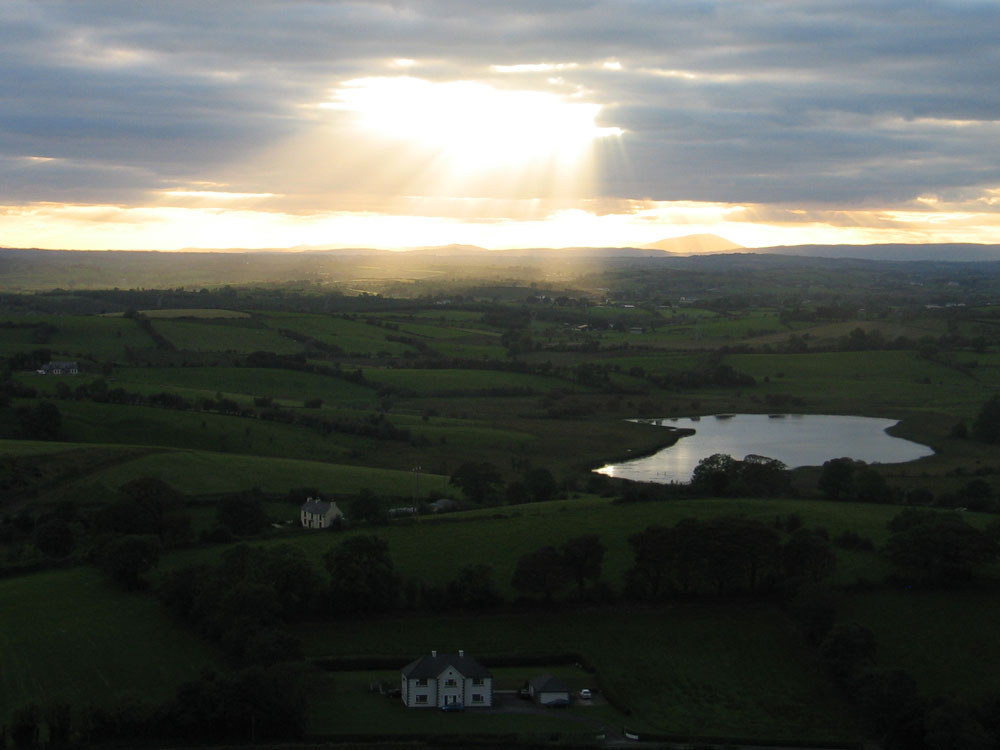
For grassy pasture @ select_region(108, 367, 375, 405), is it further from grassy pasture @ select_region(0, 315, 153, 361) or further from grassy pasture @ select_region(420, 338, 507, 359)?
grassy pasture @ select_region(420, 338, 507, 359)

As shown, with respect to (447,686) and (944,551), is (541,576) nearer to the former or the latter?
(447,686)

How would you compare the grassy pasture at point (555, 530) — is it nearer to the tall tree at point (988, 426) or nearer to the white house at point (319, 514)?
the white house at point (319, 514)

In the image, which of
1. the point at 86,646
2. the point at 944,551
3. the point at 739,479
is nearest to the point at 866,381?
the point at 739,479

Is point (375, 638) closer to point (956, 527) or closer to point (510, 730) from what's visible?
point (510, 730)

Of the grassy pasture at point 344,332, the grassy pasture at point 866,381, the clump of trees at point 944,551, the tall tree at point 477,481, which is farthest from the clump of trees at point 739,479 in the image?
the grassy pasture at point 344,332

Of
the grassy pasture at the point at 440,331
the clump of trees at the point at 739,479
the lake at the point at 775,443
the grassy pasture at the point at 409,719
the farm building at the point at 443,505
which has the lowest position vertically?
the lake at the point at 775,443

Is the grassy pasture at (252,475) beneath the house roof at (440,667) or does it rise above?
above

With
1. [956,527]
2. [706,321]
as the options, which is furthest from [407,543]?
[706,321]
